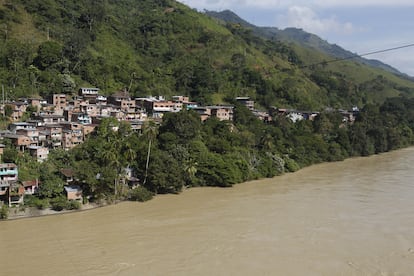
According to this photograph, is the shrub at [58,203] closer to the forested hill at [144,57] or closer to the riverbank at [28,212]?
the riverbank at [28,212]

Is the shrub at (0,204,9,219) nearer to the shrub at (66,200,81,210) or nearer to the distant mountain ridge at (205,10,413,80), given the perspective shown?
the shrub at (66,200,81,210)

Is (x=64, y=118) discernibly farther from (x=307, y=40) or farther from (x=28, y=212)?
(x=307, y=40)

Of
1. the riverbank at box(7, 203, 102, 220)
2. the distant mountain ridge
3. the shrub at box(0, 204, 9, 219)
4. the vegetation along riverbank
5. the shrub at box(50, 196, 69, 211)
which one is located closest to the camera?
the shrub at box(0, 204, 9, 219)

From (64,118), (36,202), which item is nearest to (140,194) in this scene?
(36,202)

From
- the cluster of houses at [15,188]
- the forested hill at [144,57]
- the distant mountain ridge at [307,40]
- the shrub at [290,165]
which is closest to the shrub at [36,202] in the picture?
the cluster of houses at [15,188]

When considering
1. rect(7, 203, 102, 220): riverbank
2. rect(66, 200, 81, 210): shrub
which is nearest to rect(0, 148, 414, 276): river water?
rect(7, 203, 102, 220): riverbank

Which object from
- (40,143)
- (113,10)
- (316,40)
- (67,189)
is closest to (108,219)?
(67,189)
